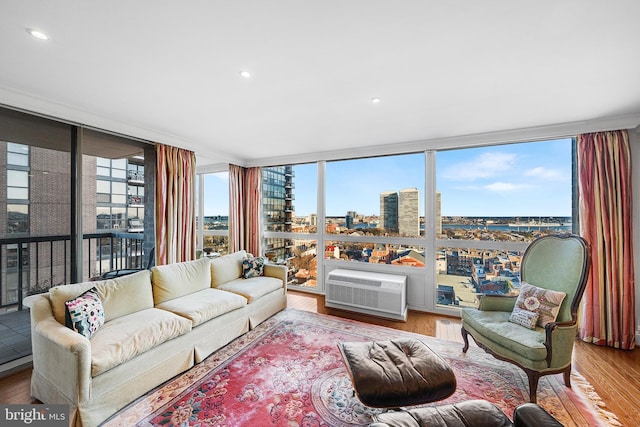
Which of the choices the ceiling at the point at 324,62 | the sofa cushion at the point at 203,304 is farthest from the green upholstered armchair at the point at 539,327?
the sofa cushion at the point at 203,304

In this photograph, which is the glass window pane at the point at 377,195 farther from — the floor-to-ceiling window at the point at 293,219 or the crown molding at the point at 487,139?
the floor-to-ceiling window at the point at 293,219

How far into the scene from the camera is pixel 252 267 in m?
3.62

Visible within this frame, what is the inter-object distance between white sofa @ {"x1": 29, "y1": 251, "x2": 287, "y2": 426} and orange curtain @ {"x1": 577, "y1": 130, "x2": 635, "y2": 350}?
3803 millimetres

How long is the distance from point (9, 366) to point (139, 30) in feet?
10.0

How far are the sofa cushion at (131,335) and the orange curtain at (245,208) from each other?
260cm

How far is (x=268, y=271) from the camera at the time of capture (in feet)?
12.2

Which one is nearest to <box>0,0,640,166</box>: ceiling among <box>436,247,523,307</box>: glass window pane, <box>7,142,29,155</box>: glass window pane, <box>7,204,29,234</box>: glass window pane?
<box>7,142,29,155</box>: glass window pane

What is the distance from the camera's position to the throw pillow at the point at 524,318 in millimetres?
2149

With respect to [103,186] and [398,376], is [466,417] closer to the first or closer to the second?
[398,376]

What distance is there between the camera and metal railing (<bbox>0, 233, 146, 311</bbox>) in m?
2.33

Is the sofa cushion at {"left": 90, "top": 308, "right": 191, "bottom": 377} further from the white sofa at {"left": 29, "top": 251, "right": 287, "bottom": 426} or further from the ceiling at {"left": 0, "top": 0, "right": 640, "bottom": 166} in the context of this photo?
the ceiling at {"left": 0, "top": 0, "right": 640, "bottom": 166}

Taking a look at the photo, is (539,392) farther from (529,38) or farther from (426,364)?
(529,38)

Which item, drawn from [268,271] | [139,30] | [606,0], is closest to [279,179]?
[268,271]

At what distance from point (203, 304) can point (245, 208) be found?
2.78 metres
